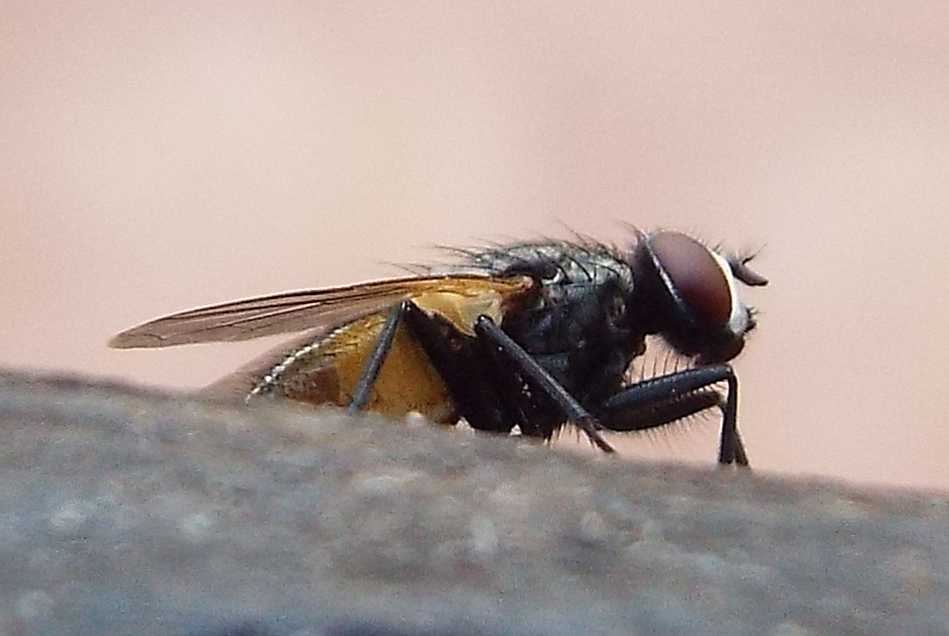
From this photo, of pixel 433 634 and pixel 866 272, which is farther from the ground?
pixel 433 634

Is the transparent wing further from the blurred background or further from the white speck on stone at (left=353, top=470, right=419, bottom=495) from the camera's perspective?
the blurred background

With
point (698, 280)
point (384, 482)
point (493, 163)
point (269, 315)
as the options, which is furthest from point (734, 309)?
point (493, 163)

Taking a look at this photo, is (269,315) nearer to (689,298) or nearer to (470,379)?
(470,379)

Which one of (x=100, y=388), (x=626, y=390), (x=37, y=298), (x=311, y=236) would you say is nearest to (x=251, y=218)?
(x=311, y=236)

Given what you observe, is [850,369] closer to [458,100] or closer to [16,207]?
[458,100]

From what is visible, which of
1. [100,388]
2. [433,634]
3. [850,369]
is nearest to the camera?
[433,634]

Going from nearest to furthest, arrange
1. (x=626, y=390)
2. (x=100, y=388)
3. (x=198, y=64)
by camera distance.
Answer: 1. (x=100, y=388)
2. (x=626, y=390)
3. (x=198, y=64)

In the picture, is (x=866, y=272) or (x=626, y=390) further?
(x=866, y=272)

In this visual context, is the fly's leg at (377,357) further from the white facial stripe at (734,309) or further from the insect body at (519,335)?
the white facial stripe at (734,309)
